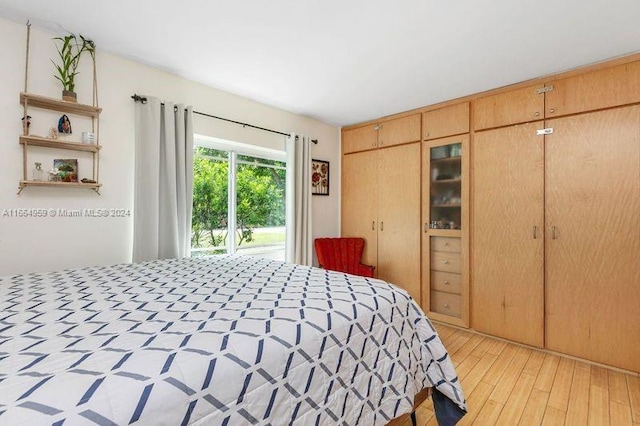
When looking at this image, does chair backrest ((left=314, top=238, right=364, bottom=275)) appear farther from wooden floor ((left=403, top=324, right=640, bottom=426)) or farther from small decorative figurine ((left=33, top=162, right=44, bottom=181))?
small decorative figurine ((left=33, top=162, right=44, bottom=181))

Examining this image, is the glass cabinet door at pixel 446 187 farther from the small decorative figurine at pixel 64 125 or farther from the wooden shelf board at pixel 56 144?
the small decorative figurine at pixel 64 125

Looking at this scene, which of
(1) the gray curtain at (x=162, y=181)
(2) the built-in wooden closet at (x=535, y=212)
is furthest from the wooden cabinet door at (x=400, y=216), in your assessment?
(1) the gray curtain at (x=162, y=181)

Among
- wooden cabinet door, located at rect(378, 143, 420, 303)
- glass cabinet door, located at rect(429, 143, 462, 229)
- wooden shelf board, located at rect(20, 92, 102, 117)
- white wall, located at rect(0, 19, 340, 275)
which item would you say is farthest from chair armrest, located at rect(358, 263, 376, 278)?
wooden shelf board, located at rect(20, 92, 102, 117)

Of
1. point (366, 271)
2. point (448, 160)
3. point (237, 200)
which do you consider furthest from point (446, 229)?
point (237, 200)

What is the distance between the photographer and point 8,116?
6.47 ft

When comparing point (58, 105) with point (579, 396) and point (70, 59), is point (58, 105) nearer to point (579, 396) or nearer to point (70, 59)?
point (70, 59)

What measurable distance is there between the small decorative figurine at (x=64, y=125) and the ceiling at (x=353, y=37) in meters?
0.60

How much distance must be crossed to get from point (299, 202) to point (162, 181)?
1.52 metres

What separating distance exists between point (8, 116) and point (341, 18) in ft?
7.35

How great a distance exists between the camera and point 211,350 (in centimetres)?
91

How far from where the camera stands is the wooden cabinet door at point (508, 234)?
8.86 feet

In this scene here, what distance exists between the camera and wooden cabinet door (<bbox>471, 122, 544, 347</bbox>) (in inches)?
106

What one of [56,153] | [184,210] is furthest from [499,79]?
[56,153]

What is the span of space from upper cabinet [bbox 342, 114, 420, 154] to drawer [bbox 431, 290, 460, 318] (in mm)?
1781
